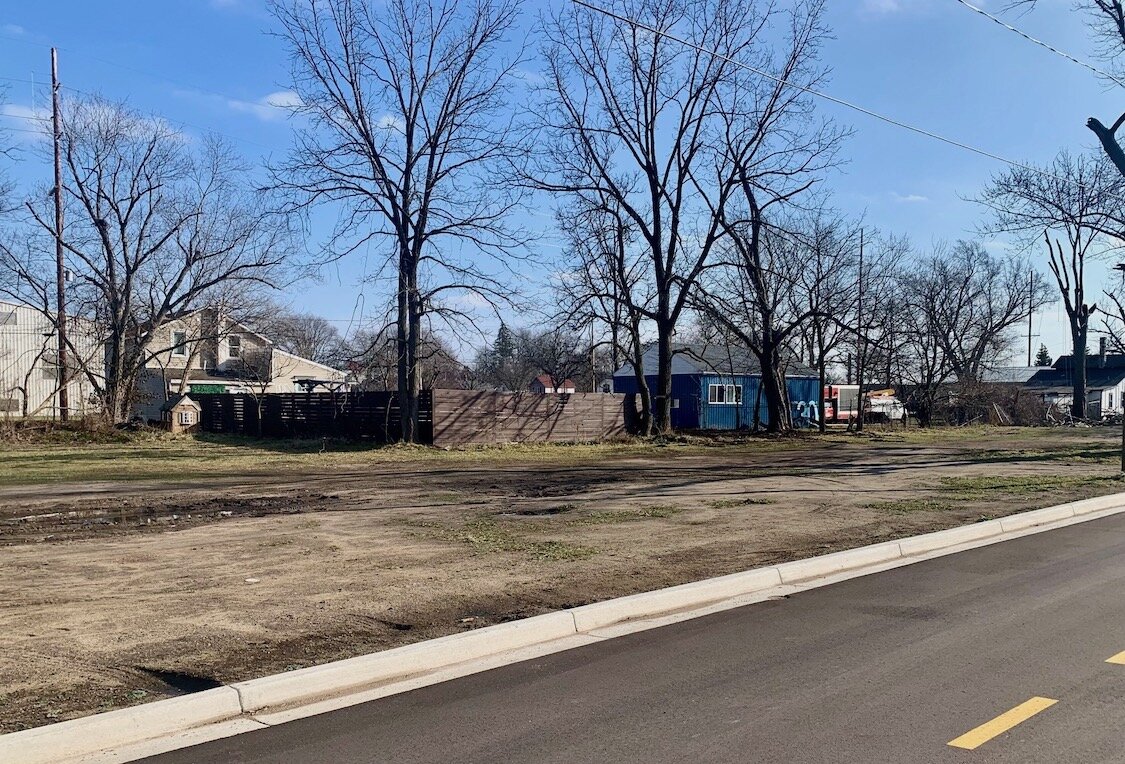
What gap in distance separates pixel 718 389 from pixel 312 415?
22.8 metres

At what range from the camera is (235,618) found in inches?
298

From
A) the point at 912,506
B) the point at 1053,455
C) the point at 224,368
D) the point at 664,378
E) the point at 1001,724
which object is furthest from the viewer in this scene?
the point at 224,368

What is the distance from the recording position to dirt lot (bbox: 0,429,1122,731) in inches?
265

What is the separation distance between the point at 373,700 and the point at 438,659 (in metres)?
0.81

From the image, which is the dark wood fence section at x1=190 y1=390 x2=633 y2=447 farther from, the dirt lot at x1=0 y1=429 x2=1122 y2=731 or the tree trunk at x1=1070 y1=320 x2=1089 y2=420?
the tree trunk at x1=1070 y1=320 x2=1089 y2=420

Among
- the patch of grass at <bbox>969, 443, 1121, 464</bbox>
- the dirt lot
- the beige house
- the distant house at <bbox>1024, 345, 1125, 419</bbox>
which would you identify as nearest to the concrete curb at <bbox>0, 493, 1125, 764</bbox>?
the dirt lot

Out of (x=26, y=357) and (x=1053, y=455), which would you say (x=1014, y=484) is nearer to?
(x=1053, y=455)

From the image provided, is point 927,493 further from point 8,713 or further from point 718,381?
point 718,381

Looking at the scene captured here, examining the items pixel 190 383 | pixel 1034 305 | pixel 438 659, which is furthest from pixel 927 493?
pixel 1034 305

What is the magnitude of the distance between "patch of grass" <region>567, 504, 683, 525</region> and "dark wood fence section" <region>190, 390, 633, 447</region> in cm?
1637

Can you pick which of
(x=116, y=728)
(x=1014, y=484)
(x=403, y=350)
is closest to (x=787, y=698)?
(x=116, y=728)

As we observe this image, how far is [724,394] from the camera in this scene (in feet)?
163

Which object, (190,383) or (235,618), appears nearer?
(235,618)

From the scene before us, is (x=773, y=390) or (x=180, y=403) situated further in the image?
(x=773, y=390)
